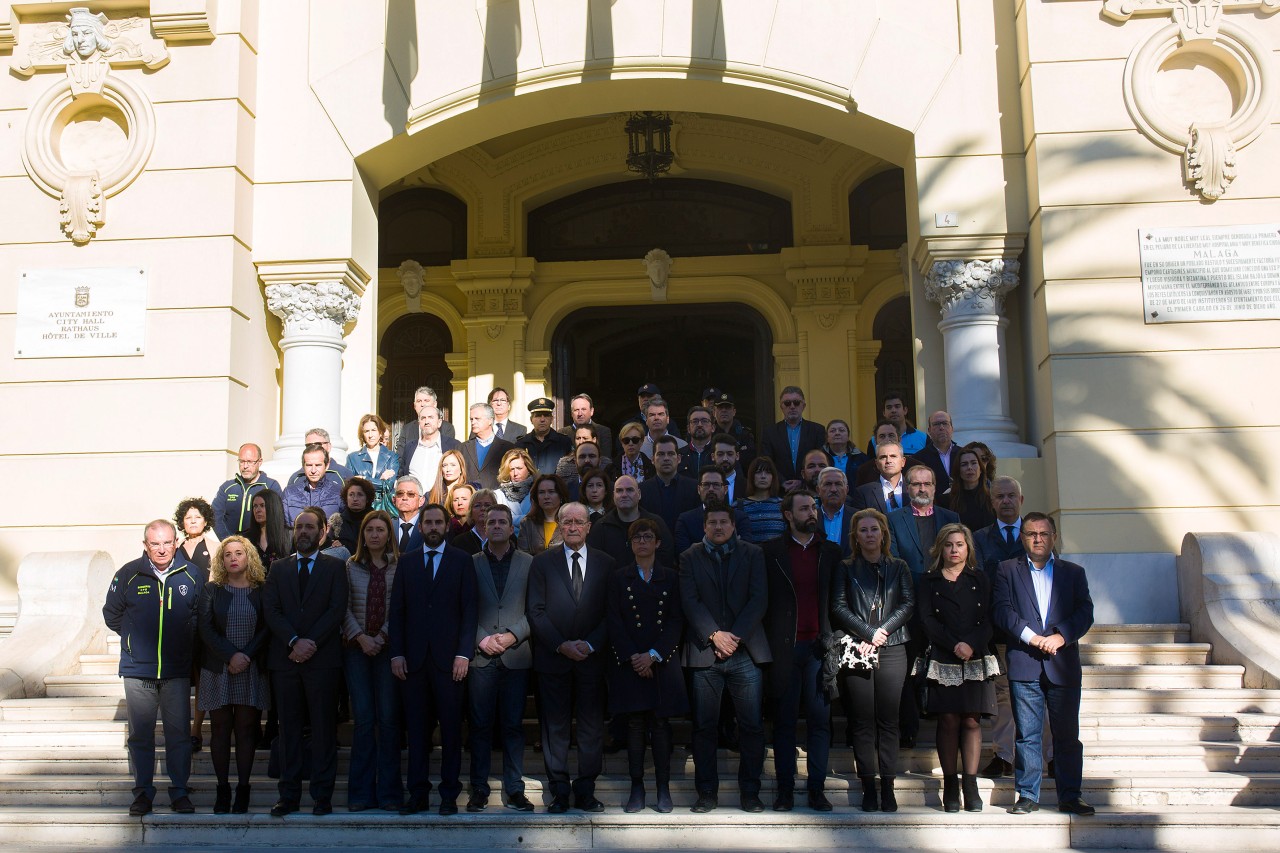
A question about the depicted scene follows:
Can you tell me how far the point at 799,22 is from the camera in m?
11.2

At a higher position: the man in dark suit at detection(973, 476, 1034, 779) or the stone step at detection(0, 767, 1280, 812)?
the man in dark suit at detection(973, 476, 1034, 779)

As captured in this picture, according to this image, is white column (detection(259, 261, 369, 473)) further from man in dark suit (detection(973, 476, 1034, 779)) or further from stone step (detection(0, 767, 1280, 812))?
man in dark suit (detection(973, 476, 1034, 779))

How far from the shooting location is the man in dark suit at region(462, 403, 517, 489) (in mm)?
9719

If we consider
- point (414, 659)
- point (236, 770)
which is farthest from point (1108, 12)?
point (236, 770)

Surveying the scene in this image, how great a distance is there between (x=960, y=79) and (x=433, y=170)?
668cm

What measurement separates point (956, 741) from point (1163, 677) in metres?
2.17

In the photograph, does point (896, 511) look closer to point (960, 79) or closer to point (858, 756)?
point (858, 756)

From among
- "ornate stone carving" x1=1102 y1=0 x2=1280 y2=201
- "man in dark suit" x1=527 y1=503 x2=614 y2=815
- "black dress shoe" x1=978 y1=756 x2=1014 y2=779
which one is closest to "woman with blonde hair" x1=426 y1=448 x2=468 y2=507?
"man in dark suit" x1=527 y1=503 x2=614 y2=815

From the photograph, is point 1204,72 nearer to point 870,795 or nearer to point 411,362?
point 870,795

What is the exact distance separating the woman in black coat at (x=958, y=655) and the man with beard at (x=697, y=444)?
2389 millimetres

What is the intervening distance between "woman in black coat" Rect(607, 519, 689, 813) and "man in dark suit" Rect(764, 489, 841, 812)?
55 centimetres

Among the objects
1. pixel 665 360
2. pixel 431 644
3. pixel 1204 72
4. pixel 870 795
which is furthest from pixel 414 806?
pixel 665 360

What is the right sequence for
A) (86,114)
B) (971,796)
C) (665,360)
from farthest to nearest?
(665,360)
(86,114)
(971,796)

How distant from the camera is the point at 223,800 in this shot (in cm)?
742
